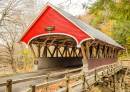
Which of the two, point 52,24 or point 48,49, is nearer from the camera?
point 52,24

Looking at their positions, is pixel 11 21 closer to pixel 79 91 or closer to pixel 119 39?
pixel 79 91

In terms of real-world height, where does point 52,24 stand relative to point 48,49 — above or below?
above

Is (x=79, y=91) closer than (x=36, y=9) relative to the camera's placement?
Yes

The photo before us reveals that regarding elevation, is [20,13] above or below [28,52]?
above

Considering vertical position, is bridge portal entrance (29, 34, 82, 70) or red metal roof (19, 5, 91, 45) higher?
red metal roof (19, 5, 91, 45)

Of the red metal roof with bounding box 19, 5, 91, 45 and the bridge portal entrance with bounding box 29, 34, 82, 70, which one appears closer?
the red metal roof with bounding box 19, 5, 91, 45

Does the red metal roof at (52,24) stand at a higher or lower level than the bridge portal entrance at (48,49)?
higher

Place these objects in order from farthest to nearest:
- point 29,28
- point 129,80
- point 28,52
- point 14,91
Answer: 1. point 28,52
2. point 129,80
3. point 29,28
4. point 14,91

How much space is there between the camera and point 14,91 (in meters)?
5.55

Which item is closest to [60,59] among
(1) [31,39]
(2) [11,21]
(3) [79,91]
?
(1) [31,39]

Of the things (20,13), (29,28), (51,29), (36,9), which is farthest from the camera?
(36,9)

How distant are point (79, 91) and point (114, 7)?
20.2ft

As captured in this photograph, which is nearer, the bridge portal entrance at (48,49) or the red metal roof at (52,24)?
the red metal roof at (52,24)

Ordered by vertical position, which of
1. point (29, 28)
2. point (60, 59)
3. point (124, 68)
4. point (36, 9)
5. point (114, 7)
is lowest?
point (124, 68)
